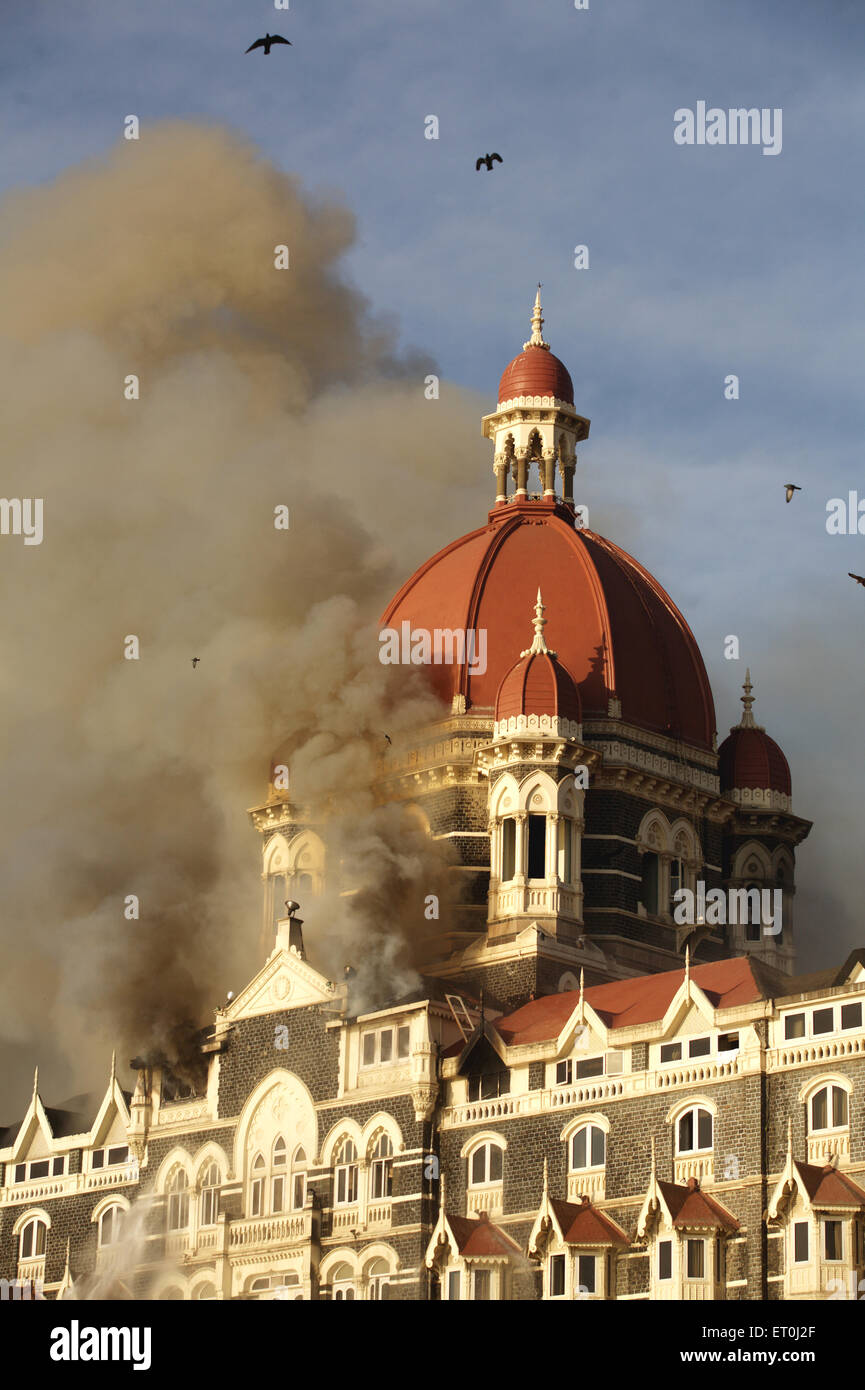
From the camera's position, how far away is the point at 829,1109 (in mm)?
70312

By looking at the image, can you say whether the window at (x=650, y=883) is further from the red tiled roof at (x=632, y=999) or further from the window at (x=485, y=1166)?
the window at (x=485, y=1166)

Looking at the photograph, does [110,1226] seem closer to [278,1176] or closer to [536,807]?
[278,1176]

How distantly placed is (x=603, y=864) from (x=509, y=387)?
2062 cm

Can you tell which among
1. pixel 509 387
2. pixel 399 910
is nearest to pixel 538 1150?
pixel 399 910

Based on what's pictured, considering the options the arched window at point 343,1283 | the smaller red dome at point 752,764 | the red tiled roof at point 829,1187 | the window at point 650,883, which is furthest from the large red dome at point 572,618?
the red tiled roof at point 829,1187

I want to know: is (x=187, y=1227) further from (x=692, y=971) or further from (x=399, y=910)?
(x=692, y=971)

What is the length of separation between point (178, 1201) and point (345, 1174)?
7.56m

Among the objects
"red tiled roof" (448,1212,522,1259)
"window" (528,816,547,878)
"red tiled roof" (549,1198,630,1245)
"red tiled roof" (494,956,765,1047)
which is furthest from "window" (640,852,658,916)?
"red tiled roof" (549,1198,630,1245)

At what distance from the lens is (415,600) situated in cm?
9856

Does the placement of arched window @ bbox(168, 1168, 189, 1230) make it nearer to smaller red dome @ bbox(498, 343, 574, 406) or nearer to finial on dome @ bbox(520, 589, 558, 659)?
finial on dome @ bbox(520, 589, 558, 659)

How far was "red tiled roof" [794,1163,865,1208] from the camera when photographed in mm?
68188

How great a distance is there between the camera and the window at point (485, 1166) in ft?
254

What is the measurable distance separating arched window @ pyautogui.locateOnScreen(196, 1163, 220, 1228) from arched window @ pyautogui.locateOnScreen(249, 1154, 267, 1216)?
54.9 inches
